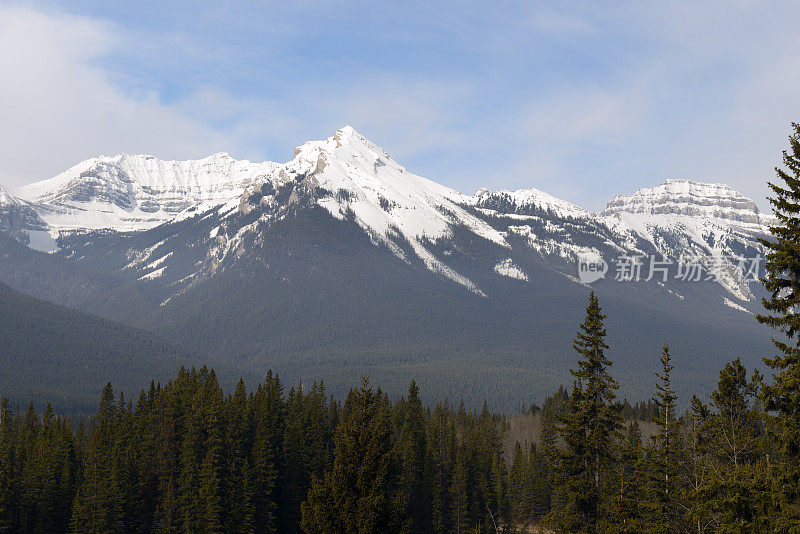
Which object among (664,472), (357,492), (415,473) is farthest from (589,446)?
(415,473)

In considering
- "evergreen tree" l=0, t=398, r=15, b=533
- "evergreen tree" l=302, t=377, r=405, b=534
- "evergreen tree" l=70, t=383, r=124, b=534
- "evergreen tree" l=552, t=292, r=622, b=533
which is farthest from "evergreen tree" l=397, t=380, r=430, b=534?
"evergreen tree" l=302, t=377, r=405, b=534

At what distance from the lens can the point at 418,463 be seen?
93562 millimetres

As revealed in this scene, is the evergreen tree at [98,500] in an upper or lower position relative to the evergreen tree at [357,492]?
lower

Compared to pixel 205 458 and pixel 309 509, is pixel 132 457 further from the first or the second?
pixel 309 509

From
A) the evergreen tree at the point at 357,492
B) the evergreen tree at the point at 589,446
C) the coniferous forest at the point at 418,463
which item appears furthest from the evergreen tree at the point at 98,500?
the evergreen tree at the point at 589,446

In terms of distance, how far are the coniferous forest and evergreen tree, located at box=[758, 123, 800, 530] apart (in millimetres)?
66

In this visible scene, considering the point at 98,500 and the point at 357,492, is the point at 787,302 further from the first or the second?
the point at 98,500

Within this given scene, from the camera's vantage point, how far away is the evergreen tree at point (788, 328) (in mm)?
24719

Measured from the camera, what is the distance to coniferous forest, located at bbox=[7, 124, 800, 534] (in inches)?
1038

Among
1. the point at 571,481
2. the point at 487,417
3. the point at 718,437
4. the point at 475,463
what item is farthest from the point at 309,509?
the point at 487,417

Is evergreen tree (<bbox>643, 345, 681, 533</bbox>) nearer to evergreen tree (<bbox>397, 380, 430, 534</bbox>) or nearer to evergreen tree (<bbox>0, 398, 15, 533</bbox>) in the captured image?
evergreen tree (<bbox>397, 380, 430, 534</bbox>)

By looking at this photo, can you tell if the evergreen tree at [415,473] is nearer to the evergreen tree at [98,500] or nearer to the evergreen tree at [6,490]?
the evergreen tree at [98,500]

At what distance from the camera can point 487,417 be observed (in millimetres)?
137250

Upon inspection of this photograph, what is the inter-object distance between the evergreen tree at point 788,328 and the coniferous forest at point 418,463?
7 centimetres
